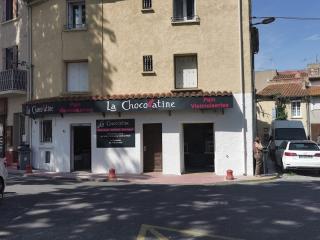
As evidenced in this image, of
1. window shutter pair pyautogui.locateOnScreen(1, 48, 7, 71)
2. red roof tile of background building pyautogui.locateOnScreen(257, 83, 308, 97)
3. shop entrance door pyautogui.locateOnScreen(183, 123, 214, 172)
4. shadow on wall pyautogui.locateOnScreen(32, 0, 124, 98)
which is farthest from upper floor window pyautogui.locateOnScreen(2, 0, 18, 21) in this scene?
red roof tile of background building pyautogui.locateOnScreen(257, 83, 308, 97)

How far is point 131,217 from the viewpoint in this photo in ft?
32.9

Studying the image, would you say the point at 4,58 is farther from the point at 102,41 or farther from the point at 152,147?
the point at 152,147

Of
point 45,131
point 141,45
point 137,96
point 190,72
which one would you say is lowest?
point 45,131

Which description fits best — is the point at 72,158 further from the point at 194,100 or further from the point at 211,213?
the point at 211,213

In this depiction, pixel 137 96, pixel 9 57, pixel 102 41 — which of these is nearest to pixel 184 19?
pixel 102 41

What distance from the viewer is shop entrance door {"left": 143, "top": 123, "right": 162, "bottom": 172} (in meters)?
21.3

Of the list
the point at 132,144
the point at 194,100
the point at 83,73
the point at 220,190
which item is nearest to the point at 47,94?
the point at 83,73

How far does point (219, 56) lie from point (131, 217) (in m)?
11.8

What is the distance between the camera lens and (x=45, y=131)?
23.1 meters

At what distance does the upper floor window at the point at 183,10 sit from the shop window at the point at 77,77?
484 centimetres

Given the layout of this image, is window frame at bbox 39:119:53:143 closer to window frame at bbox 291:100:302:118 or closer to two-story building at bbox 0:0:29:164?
two-story building at bbox 0:0:29:164

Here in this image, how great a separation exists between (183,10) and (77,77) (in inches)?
233

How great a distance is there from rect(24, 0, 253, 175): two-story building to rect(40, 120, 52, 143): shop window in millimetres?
49

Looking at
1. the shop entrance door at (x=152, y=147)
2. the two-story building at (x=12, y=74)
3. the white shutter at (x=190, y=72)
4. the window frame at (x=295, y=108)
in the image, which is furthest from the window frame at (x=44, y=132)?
the window frame at (x=295, y=108)
